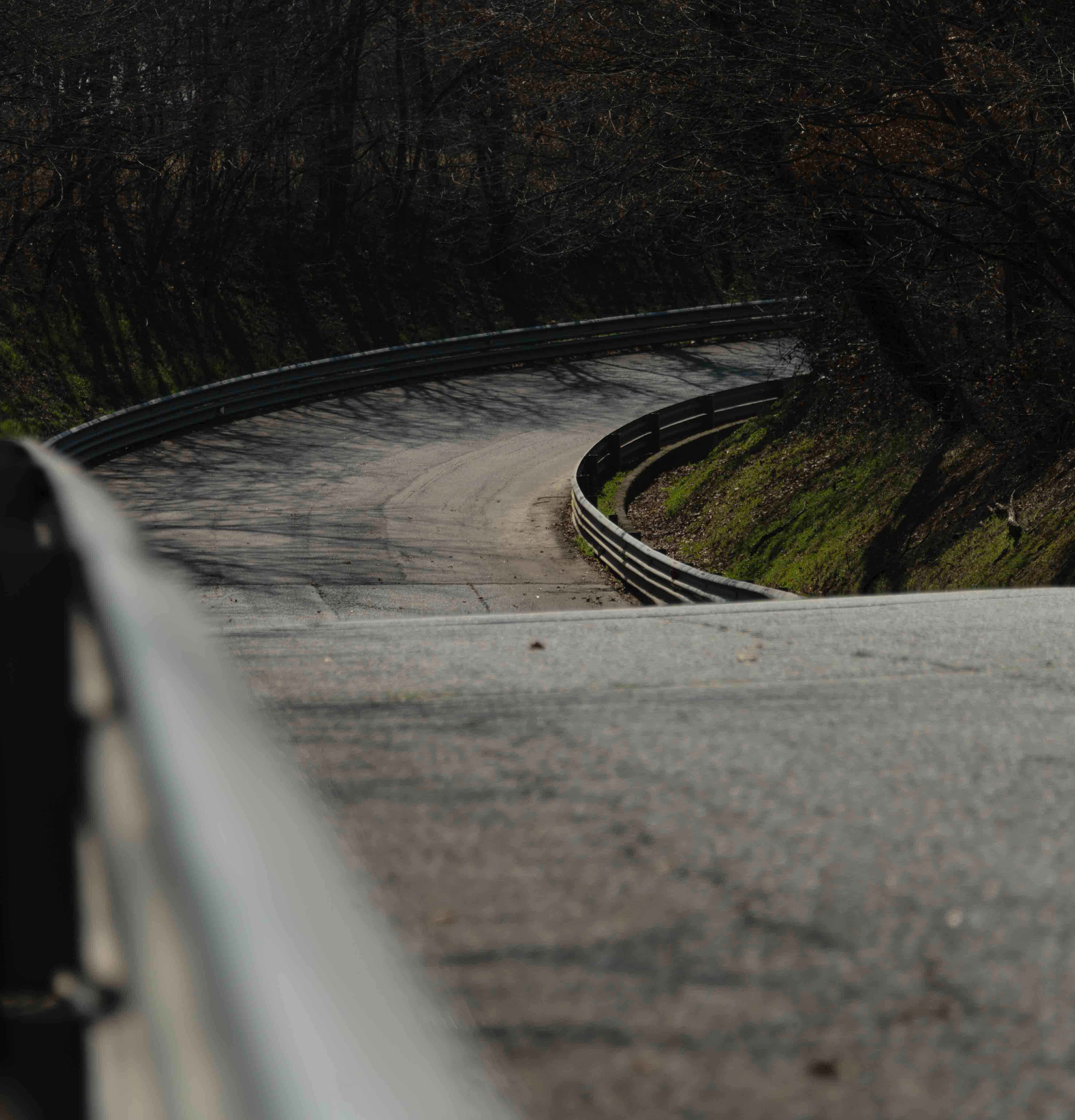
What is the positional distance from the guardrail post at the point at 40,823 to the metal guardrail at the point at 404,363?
20.9 metres

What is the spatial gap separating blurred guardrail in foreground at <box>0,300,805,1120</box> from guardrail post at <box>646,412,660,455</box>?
23980 millimetres

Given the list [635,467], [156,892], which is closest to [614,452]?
[635,467]

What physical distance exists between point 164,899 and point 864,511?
17741 mm

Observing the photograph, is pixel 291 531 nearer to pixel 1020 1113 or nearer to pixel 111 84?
pixel 111 84

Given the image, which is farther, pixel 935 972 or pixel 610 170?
pixel 610 170

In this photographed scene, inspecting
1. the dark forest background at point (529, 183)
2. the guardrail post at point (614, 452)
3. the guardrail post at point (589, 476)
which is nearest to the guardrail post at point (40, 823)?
the dark forest background at point (529, 183)

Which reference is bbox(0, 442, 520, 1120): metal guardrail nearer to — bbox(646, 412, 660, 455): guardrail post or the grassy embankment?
the grassy embankment

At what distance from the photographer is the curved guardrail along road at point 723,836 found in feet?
5.66

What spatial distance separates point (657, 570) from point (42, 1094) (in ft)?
50.1

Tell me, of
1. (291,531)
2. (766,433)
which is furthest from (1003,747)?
(766,433)

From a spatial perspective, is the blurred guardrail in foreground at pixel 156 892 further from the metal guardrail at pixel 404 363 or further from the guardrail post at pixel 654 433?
the guardrail post at pixel 654 433

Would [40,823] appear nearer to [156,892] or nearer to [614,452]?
A: [156,892]

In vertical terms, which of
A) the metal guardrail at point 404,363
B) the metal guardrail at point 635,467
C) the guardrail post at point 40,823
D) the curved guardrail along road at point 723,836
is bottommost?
the metal guardrail at point 635,467

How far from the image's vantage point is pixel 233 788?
3.84 feet
